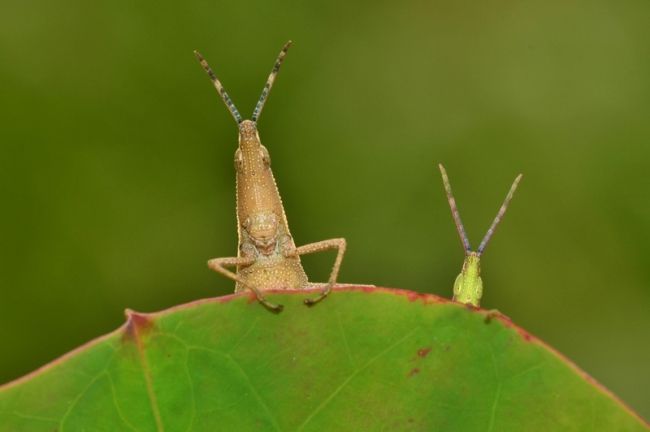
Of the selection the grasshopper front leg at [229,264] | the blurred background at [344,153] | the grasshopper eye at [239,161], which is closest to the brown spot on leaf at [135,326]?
the grasshopper front leg at [229,264]

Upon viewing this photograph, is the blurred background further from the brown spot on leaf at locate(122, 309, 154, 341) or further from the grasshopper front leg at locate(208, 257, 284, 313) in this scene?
the brown spot on leaf at locate(122, 309, 154, 341)

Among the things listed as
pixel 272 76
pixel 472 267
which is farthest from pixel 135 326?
pixel 272 76

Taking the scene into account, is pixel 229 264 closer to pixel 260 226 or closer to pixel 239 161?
pixel 260 226

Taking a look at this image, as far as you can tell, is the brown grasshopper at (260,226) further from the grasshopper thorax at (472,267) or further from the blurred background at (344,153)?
the blurred background at (344,153)

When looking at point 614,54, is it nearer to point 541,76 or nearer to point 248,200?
point 541,76

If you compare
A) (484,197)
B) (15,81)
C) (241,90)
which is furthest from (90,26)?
(484,197)
